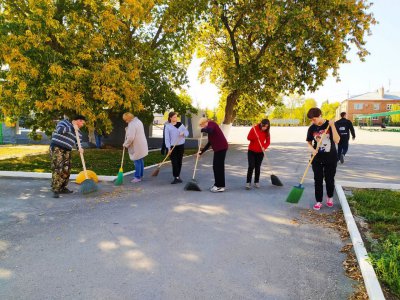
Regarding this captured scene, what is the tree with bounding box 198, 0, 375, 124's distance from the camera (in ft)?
47.3

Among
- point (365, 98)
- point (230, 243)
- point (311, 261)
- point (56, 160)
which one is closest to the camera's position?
point (311, 261)

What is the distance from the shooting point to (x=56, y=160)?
23.5ft

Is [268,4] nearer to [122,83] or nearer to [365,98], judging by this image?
[122,83]

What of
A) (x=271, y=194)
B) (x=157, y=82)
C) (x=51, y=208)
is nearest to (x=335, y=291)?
(x=271, y=194)

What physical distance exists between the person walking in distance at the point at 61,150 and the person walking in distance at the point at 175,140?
91.1 inches

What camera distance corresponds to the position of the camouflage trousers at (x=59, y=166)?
7.16 metres

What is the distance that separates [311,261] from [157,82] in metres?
13.3

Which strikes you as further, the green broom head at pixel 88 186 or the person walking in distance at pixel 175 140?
the person walking in distance at pixel 175 140

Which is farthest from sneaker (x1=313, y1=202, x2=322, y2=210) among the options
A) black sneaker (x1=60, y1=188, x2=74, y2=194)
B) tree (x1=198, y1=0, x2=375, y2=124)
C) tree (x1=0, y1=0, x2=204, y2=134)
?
tree (x1=198, y1=0, x2=375, y2=124)

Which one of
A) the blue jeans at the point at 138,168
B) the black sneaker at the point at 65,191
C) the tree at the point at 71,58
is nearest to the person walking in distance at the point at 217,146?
the blue jeans at the point at 138,168

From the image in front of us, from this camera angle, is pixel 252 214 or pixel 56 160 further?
pixel 56 160

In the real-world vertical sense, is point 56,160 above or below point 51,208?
above

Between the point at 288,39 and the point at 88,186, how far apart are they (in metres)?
11.8

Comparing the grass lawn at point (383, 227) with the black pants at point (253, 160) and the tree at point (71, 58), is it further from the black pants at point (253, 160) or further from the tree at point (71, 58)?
the tree at point (71, 58)
